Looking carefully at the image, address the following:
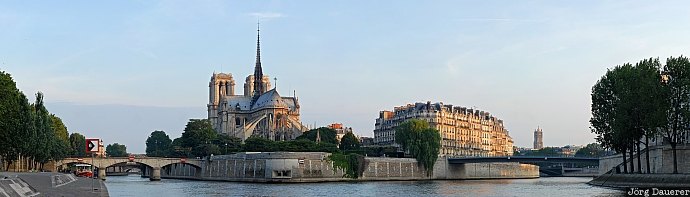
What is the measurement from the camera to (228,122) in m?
196

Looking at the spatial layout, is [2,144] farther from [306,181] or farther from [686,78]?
[686,78]

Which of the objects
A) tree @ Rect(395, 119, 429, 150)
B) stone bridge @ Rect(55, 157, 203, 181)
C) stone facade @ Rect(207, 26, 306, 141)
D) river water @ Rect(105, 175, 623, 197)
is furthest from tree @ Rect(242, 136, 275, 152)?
river water @ Rect(105, 175, 623, 197)

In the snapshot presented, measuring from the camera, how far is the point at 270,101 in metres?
184

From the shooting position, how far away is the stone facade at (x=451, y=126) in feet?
545

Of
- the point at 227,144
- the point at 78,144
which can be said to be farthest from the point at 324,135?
the point at 78,144

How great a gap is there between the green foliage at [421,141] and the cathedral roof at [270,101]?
71.6 meters

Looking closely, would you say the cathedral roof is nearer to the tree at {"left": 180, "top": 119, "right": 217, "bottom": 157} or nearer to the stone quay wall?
the tree at {"left": 180, "top": 119, "right": 217, "bottom": 157}

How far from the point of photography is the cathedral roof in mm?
183125

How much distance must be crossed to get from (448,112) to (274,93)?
38028 mm

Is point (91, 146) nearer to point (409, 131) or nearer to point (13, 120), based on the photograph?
point (13, 120)

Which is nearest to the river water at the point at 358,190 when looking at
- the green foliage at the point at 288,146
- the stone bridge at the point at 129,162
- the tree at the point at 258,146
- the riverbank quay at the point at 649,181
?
the riverbank quay at the point at 649,181

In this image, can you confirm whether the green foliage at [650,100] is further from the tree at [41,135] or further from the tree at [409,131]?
the tree at [409,131]

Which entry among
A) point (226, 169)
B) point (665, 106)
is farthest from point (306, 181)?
point (665, 106)

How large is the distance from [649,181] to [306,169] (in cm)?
4550
